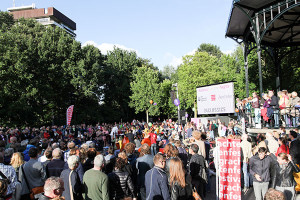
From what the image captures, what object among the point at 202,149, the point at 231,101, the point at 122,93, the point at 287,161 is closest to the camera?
the point at 287,161

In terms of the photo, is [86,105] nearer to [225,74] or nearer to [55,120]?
[55,120]

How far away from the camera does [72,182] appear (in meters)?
4.62

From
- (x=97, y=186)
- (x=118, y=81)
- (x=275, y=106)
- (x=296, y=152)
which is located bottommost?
(x=97, y=186)

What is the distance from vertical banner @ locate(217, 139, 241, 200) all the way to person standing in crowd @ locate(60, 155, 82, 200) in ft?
10.4

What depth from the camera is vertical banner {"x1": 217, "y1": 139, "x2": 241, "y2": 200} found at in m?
5.77

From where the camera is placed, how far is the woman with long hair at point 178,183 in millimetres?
4020

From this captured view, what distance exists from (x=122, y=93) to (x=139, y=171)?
40555 millimetres

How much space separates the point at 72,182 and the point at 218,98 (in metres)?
9.72

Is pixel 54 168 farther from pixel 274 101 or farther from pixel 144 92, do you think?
pixel 144 92

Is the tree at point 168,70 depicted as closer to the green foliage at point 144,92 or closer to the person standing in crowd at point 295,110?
the green foliage at point 144,92

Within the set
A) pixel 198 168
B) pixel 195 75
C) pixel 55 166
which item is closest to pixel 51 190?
pixel 55 166

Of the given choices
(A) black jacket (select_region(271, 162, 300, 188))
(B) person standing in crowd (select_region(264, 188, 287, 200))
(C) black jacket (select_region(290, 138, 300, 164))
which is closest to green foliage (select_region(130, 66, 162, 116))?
(C) black jacket (select_region(290, 138, 300, 164))

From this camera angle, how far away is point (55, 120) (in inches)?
1390

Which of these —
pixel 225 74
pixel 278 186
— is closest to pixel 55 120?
pixel 225 74
